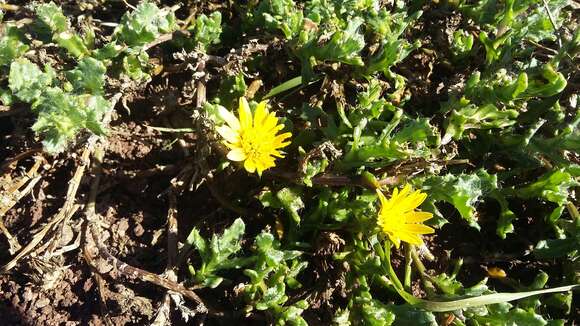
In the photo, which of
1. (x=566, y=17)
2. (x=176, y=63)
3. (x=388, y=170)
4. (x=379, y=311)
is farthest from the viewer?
(x=566, y=17)

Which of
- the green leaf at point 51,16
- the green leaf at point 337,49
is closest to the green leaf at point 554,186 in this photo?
the green leaf at point 337,49

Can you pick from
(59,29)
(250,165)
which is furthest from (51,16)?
(250,165)

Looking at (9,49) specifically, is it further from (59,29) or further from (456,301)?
(456,301)

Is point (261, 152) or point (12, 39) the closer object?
point (261, 152)

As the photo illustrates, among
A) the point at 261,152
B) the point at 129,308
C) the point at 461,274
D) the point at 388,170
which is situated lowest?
the point at 461,274

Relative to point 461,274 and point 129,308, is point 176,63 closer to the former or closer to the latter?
point 129,308

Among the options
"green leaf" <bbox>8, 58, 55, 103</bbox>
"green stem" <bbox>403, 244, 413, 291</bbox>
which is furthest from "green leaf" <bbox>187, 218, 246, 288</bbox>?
"green leaf" <bbox>8, 58, 55, 103</bbox>

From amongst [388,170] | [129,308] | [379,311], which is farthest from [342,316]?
[129,308]
